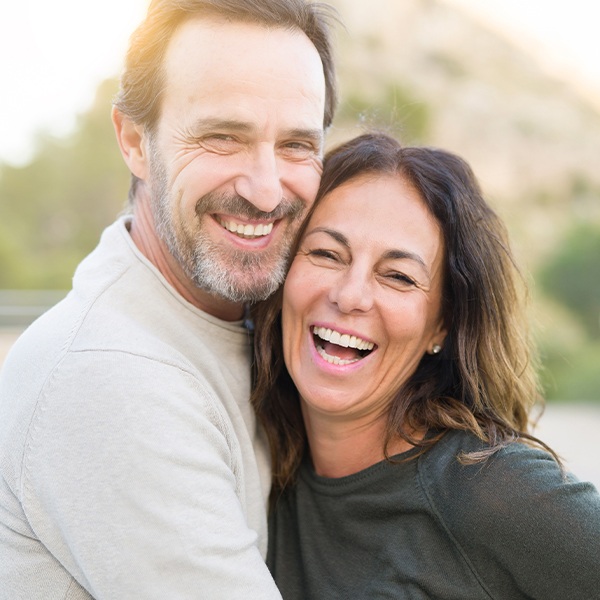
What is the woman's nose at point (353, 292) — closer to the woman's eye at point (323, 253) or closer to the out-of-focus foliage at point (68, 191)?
the woman's eye at point (323, 253)

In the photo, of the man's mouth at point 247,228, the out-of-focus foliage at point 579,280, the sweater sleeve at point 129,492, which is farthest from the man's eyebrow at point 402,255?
the out-of-focus foliage at point 579,280

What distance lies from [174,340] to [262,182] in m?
0.50

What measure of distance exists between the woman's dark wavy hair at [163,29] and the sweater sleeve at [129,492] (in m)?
0.89

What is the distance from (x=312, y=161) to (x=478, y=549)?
46.1 inches

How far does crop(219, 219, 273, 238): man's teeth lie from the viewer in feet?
7.86

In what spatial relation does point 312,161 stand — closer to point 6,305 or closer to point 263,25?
point 263,25

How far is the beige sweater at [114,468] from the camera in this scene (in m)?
1.80

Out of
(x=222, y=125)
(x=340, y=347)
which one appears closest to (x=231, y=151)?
(x=222, y=125)

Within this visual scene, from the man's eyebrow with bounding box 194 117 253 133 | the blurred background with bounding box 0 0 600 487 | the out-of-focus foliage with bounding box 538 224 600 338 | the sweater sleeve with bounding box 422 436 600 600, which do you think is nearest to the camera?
the sweater sleeve with bounding box 422 436 600 600

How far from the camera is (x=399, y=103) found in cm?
2028

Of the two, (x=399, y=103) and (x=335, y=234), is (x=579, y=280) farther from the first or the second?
(x=335, y=234)

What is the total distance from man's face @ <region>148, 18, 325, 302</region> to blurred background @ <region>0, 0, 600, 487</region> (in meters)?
14.7

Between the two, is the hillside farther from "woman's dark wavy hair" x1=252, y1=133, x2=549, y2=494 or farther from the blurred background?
"woman's dark wavy hair" x1=252, y1=133, x2=549, y2=494

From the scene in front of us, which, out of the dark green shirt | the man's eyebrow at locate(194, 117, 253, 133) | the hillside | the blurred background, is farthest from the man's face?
the hillside
